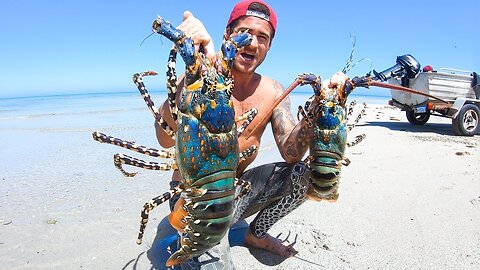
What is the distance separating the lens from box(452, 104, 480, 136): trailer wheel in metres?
10.7

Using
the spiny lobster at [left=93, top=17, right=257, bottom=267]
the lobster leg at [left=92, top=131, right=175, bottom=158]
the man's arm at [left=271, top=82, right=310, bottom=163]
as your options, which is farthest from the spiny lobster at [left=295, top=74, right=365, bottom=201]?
the lobster leg at [left=92, top=131, right=175, bottom=158]

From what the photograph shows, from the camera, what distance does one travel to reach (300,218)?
15.7 ft

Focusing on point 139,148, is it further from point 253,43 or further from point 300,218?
point 300,218

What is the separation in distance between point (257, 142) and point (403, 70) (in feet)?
29.9

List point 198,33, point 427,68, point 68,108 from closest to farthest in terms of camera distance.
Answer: point 198,33 → point 427,68 → point 68,108

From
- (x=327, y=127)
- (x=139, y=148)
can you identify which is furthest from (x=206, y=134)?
(x=327, y=127)

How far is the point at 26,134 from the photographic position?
11602mm

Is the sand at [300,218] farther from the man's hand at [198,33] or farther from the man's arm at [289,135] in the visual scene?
the man's hand at [198,33]

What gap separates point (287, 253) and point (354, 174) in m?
3.16

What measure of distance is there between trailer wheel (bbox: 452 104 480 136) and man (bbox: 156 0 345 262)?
894cm

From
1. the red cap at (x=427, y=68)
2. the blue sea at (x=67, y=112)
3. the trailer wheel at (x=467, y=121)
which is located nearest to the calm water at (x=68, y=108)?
the blue sea at (x=67, y=112)

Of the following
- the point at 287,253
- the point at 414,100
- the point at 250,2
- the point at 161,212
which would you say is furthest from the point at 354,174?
the point at 414,100

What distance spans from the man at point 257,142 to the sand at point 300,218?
43cm

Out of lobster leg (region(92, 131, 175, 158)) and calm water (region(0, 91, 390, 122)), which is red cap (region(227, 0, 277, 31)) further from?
calm water (region(0, 91, 390, 122))
